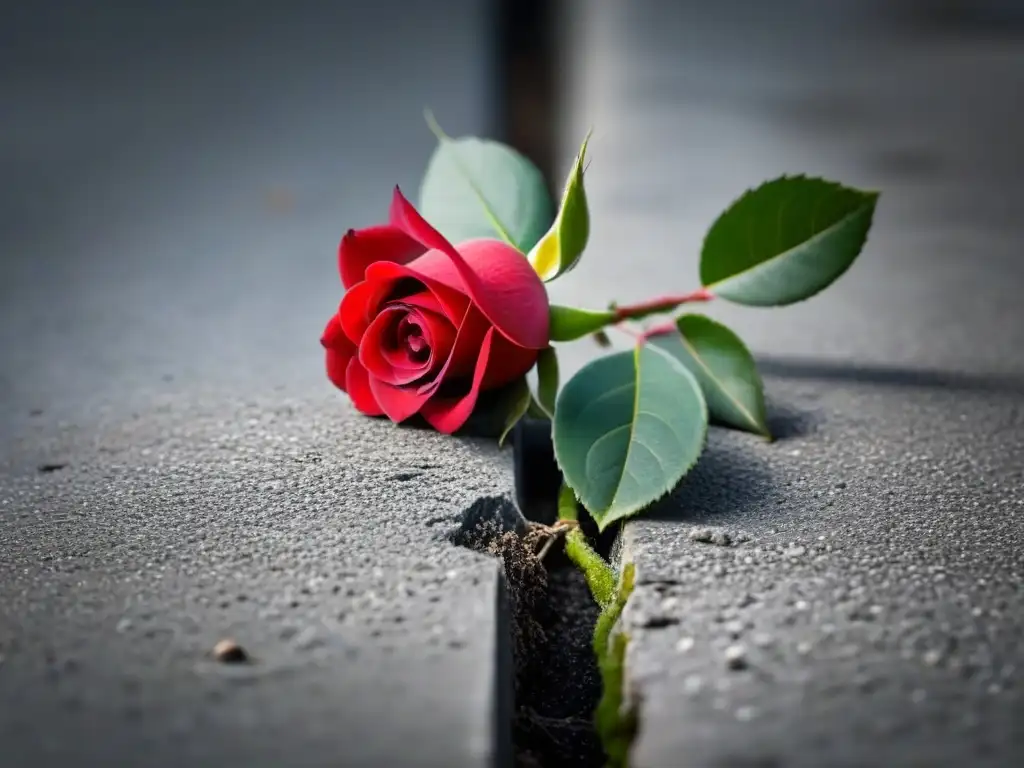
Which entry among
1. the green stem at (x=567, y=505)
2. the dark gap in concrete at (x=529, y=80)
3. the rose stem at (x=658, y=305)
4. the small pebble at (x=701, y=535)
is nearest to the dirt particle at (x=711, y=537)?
the small pebble at (x=701, y=535)

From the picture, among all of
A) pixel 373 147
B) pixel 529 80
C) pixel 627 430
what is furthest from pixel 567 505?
pixel 529 80

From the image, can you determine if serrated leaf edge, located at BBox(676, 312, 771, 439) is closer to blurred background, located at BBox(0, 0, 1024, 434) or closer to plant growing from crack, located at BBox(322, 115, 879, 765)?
plant growing from crack, located at BBox(322, 115, 879, 765)

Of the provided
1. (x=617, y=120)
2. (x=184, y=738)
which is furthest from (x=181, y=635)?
(x=617, y=120)

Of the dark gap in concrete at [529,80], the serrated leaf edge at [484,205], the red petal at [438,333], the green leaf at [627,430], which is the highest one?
the dark gap in concrete at [529,80]

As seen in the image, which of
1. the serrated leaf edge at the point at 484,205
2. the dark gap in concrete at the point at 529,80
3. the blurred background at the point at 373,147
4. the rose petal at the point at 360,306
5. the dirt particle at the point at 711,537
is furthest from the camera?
the dark gap in concrete at the point at 529,80

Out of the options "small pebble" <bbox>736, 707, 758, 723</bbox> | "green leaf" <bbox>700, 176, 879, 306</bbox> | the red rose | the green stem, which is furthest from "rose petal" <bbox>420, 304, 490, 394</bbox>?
"small pebble" <bbox>736, 707, 758, 723</bbox>

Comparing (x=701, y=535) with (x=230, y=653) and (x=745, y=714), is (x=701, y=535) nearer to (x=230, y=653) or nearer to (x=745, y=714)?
(x=745, y=714)

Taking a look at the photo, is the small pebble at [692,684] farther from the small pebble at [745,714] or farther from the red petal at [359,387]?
the red petal at [359,387]

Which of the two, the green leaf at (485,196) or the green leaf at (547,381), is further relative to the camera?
the green leaf at (485,196)

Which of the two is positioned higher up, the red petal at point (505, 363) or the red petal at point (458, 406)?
the red petal at point (505, 363)
